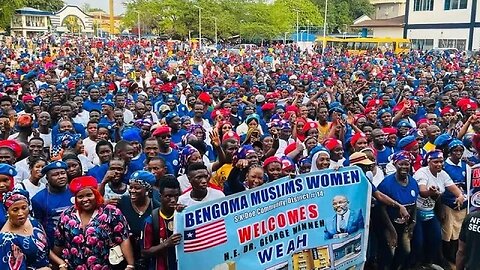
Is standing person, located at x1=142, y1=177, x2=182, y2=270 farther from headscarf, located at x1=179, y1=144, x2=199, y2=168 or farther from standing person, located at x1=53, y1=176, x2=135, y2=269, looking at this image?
headscarf, located at x1=179, y1=144, x2=199, y2=168

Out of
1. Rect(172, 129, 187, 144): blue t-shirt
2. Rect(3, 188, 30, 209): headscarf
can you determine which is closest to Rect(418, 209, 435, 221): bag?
Rect(172, 129, 187, 144): blue t-shirt

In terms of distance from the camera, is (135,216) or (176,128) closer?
(135,216)

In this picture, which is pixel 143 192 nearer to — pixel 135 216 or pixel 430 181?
pixel 135 216

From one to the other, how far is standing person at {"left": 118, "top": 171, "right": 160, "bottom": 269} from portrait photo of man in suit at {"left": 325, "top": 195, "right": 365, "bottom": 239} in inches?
55.5

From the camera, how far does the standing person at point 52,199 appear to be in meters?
4.52

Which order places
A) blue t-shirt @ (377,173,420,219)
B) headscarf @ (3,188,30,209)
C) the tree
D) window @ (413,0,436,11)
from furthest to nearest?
the tree → window @ (413,0,436,11) → blue t-shirt @ (377,173,420,219) → headscarf @ (3,188,30,209)

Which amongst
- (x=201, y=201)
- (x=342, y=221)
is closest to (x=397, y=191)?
(x=342, y=221)

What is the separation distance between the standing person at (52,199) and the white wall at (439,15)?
4233cm

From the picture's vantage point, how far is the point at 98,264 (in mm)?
3719

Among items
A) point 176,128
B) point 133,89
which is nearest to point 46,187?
point 176,128

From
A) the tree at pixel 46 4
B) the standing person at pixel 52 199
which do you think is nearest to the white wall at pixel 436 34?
the standing person at pixel 52 199

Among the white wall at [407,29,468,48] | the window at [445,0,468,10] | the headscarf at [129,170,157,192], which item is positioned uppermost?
the window at [445,0,468,10]

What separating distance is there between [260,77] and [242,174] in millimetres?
12124

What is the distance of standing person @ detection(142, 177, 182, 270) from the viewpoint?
3.77 metres
